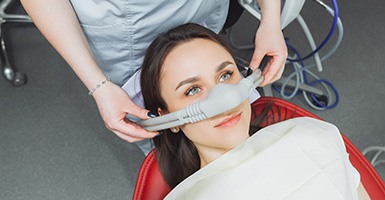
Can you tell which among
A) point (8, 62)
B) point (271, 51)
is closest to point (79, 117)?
point (8, 62)

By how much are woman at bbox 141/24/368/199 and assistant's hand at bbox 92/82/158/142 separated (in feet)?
0.41

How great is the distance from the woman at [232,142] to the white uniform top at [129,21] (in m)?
0.04

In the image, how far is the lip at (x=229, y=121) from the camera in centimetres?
103

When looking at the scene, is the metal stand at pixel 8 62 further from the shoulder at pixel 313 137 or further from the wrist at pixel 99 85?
the shoulder at pixel 313 137

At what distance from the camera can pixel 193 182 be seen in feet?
3.55

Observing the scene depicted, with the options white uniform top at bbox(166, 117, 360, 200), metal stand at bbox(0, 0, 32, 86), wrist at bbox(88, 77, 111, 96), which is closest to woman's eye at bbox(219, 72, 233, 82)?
white uniform top at bbox(166, 117, 360, 200)

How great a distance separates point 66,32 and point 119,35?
150 mm

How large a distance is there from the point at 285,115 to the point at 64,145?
1.02 meters

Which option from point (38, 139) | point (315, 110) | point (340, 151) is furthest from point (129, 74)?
point (315, 110)

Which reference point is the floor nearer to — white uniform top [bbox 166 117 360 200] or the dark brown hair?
the dark brown hair

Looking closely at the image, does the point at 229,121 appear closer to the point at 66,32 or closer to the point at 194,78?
the point at 194,78

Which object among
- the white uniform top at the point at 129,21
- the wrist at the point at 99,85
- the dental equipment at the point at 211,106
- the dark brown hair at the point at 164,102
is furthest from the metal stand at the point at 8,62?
the dental equipment at the point at 211,106

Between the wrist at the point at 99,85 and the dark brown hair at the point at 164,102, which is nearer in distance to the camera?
the wrist at the point at 99,85

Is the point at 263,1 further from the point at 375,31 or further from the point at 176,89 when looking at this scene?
the point at 375,31
